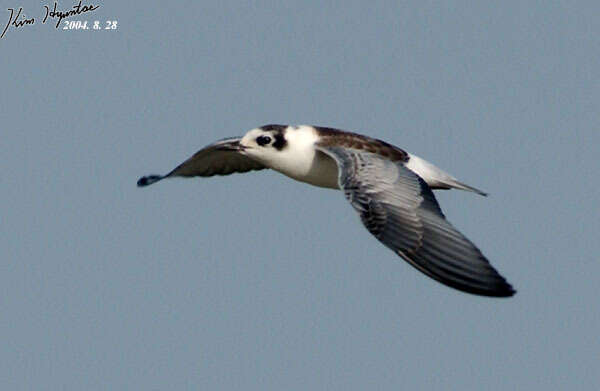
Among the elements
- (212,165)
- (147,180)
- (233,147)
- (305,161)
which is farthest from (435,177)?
(147,180)

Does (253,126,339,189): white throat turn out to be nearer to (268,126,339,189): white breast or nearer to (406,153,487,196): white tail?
(268,126,339,189): white breast

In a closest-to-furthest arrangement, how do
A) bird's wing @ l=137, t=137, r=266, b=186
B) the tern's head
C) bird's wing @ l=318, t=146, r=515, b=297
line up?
bird's wing @ l=318, t=146, r=515, b=297
the tern's head
bird's wing @ l=137, t=137, r=266, b=186

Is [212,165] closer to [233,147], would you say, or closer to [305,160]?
[233,147]

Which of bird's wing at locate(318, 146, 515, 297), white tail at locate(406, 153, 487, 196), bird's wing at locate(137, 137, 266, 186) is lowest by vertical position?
bird's wing at locate(318, 146, 515, 297)

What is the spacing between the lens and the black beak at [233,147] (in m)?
11.3

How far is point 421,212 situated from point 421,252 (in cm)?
60

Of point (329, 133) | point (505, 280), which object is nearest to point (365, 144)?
point (329, 133)

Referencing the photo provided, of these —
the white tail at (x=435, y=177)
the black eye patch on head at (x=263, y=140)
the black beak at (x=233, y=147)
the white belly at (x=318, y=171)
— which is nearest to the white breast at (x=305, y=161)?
the white belly at (x=318, y=171)

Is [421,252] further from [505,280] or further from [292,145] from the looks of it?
[292,145]

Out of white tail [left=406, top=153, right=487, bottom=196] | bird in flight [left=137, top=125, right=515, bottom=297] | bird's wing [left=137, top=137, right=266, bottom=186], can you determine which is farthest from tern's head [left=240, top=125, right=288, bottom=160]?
white tail [left=406, top=153, right=487, bottom=196]

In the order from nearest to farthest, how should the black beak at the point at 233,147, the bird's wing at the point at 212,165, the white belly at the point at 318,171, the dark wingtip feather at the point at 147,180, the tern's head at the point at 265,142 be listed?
the white belly at the point at 318,171, the tern's head at the point at 265,142, the black beak at the point at 233,147, the bird's wing at the point at 212,165, the dark wingtip feather at the point at 147,180

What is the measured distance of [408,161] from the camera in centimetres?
1091

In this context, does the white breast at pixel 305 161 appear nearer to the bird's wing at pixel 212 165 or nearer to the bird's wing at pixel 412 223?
the bird's wing at pixel 412 223

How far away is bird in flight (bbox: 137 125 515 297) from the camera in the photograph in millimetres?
8656
